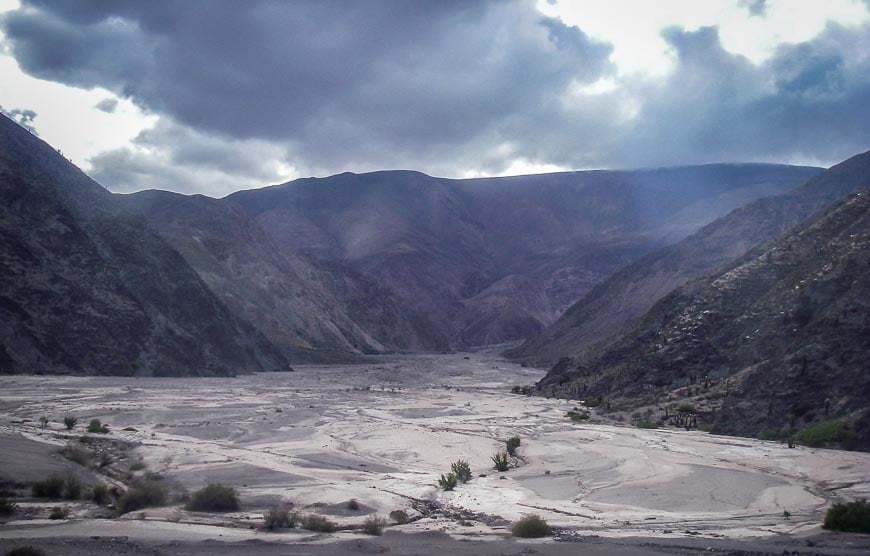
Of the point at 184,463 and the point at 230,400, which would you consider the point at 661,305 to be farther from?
the point at 184,463

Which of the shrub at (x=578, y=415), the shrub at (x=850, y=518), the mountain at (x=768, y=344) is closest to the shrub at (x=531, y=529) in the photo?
the shrub at (x=850, y=518)

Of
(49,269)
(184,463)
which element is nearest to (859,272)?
(184,463)

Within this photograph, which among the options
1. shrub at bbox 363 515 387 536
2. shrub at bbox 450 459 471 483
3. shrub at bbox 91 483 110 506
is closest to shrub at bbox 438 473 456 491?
shrub at bbox 450 459 471 483

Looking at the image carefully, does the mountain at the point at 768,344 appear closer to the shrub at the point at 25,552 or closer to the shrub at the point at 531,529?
the shrub at the point at 531,529

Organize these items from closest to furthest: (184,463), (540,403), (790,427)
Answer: (184,463), (790,427), (540,403)

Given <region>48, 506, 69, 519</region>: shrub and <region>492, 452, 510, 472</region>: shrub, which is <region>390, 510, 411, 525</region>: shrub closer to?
<region>48, 506, 69, 519</region>: shrub

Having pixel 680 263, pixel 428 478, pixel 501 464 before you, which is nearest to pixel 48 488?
pixel 428 478

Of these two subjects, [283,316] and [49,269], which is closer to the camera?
[49,269]

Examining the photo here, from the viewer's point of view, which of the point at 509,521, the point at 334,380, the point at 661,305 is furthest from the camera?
the point at 334,380
